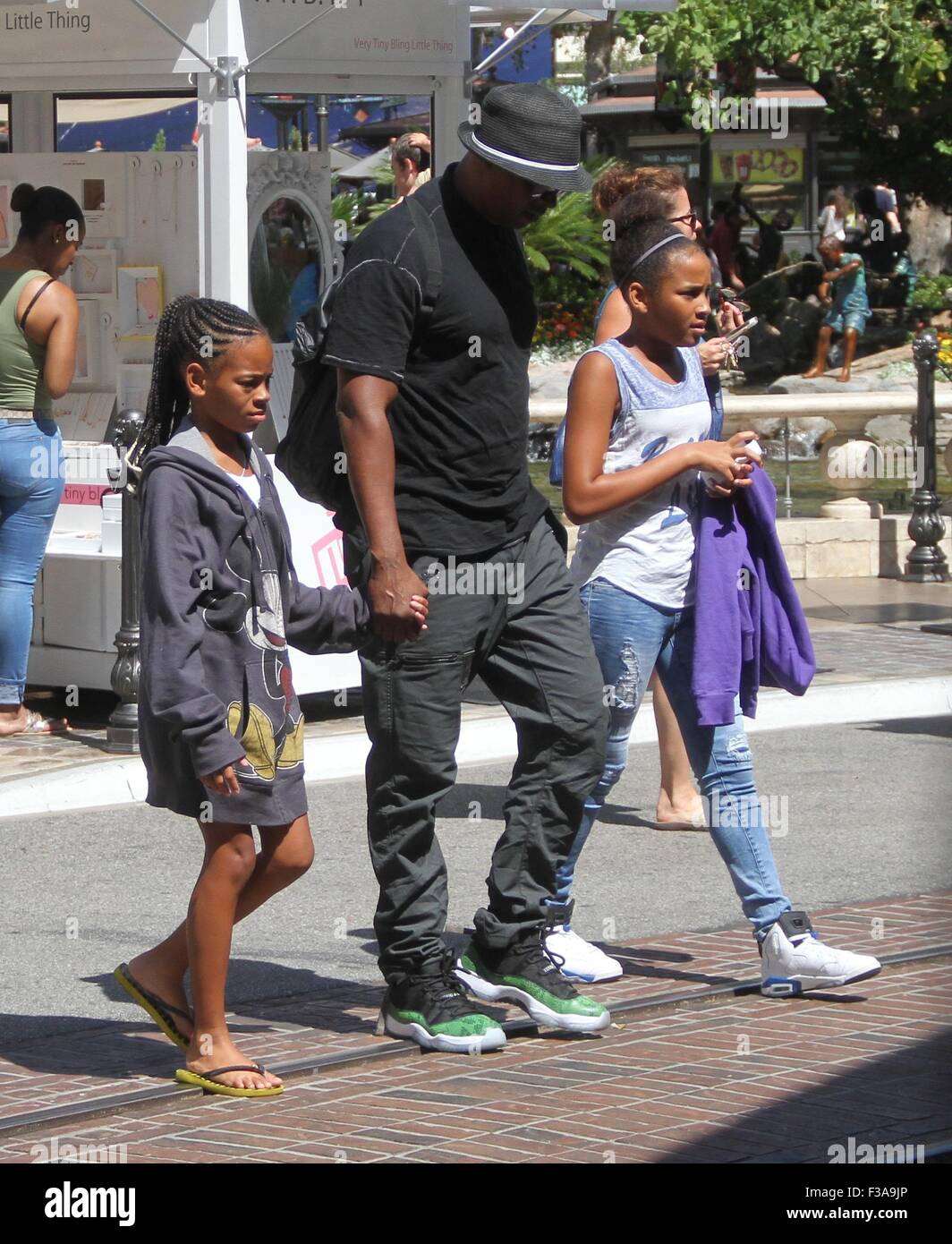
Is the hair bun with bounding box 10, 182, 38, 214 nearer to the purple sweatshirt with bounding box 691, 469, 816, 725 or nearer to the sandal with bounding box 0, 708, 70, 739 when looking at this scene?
the sandal with bounding box 0, 708, 70, 739

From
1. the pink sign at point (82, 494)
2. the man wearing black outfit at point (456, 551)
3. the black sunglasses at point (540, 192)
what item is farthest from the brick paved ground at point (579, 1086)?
the pink sign at point (82, 494)

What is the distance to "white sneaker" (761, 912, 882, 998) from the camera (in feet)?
17.3

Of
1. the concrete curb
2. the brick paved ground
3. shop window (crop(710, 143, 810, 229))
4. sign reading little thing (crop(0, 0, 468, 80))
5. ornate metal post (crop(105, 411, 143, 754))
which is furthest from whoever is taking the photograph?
shop window (crop(710, 143, 810, 229))

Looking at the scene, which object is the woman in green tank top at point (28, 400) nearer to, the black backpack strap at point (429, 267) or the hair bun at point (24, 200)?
the hair bun at point (24, 200)

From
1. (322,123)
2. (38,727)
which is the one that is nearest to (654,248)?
(38,727)

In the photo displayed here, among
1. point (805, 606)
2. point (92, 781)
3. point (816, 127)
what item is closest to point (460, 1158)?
point (92, 781)

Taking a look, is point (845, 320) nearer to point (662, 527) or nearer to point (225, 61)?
point (225, 61)

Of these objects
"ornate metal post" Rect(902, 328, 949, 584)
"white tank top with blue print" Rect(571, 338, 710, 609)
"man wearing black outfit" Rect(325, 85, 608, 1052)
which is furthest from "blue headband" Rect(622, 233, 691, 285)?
"ornate metal post" Rect(902, 328, 949, 584)

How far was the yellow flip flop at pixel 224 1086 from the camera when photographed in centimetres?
450

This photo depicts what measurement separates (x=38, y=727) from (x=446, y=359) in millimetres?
4631

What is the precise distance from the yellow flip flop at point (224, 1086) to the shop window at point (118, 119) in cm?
822

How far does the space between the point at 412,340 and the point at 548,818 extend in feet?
3.81

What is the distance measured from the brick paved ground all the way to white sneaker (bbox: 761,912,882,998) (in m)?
0.05

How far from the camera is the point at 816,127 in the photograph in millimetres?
33594
